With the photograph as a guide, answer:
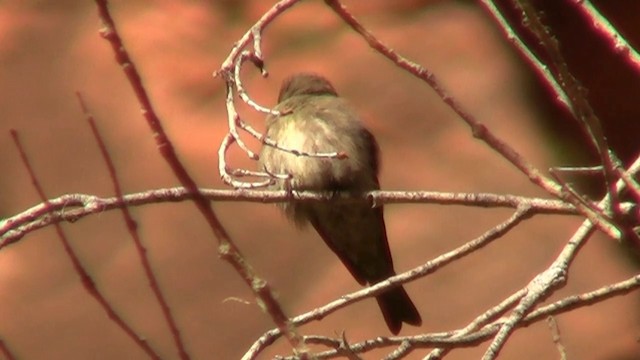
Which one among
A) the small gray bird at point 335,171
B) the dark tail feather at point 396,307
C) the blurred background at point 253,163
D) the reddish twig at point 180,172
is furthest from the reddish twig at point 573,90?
the blurred background at point 253,163

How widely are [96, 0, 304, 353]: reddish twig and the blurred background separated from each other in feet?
12.8

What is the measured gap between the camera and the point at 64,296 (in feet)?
17.9

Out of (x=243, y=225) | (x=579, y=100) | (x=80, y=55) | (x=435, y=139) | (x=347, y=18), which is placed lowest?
(x=579, y=100)

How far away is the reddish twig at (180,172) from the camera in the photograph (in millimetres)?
1210

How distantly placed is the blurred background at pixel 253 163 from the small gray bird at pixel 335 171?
44.1 inches

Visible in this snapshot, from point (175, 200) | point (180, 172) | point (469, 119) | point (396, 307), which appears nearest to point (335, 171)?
point (396, 307)

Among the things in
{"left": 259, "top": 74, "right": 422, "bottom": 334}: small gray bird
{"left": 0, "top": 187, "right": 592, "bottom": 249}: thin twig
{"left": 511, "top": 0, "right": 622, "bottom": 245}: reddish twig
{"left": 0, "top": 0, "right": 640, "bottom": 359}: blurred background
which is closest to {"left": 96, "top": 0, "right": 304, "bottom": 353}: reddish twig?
{"left": 511, "top": 0, "right": 622, "bottom": 245}: reddish twig

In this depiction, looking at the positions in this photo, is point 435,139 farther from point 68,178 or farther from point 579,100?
point 579,100

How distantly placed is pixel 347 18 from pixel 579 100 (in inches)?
14.8

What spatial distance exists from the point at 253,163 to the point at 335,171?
1.69m

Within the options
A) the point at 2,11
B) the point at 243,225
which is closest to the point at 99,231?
the point at 243,225

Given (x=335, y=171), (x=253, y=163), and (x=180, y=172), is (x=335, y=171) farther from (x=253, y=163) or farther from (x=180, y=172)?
(x=180, y=172)

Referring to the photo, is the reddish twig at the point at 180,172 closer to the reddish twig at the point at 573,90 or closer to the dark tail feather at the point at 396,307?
the reddish twig at the point at 573,90

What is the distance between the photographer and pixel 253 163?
536cm
